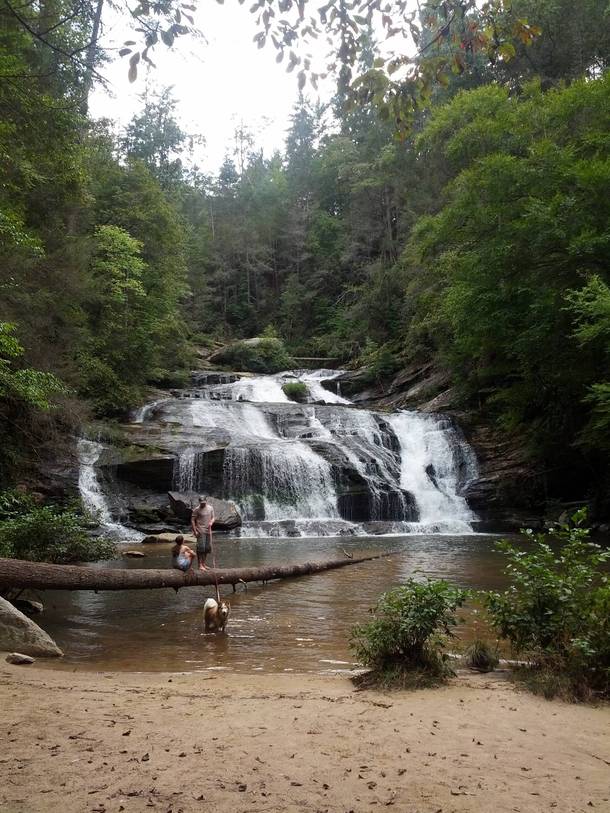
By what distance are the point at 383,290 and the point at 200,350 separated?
534 inches

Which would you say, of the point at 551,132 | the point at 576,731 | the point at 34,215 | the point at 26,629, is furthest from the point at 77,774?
the point at 551,132

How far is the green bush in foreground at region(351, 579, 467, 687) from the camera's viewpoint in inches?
181

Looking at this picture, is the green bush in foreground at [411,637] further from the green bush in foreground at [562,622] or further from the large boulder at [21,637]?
the large boulder at [21,637]

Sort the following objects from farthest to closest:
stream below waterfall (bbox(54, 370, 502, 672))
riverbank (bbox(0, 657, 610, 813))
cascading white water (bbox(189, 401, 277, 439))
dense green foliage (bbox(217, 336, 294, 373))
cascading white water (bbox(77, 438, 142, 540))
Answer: dense green foliage (bbox(217, 336, 294, 373)), cascading white water (bbox(189, 401, 277, 439)), cascading white water (bbox(77, 438, 142, 540)), stream below waterfall (bbox(54, 370, 502, 672)), riverbank (bbox(0, 657, 610, 813))

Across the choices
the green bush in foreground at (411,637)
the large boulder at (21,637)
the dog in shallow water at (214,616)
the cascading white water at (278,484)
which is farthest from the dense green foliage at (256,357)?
the green bush in foreground at (411,637)

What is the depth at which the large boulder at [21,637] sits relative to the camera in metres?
5.89

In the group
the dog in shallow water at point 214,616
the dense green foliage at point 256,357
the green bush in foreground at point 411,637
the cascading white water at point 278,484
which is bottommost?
the dog in shallow water at point 214,616

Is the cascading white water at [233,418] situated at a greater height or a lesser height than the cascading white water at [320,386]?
lesser

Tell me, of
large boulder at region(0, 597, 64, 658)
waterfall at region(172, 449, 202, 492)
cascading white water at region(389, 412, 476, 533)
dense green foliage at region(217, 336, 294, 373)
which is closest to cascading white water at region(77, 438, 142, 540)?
waterfall at region(172, 449, 202, 492)

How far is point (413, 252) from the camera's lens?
30094 millimetres

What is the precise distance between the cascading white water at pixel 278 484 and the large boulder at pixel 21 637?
13.4m

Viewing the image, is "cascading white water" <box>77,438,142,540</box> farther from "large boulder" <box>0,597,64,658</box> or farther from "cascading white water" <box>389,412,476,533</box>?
"large boulder" <box>0,597,64,658</box>

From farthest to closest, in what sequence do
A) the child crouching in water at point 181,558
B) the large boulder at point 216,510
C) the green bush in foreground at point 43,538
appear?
the large boulder at point 216,510 < the green bush in foreground at point 43,538 < the child crouching in water at point 181,558

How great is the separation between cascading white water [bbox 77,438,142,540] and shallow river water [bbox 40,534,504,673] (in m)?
4.72
